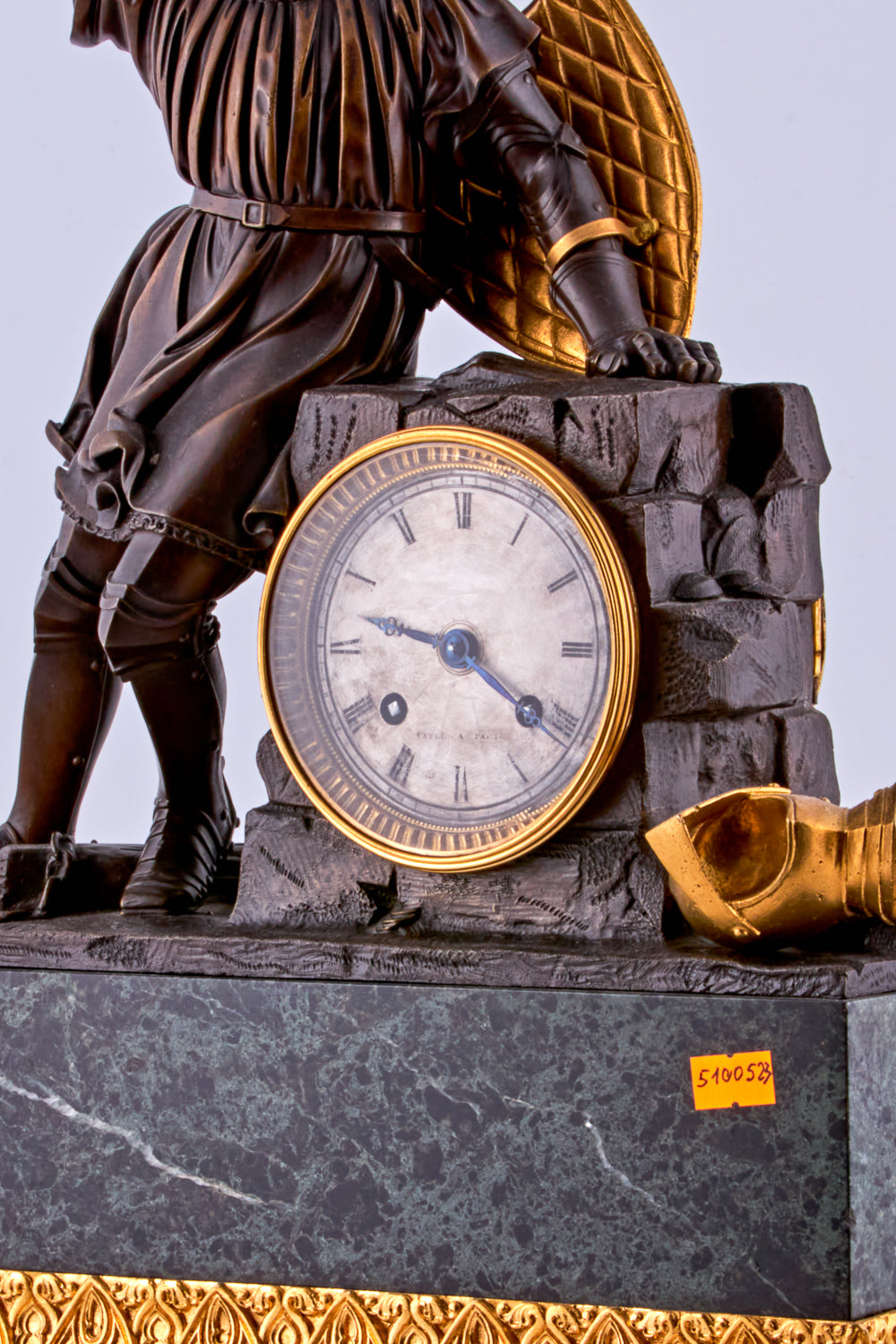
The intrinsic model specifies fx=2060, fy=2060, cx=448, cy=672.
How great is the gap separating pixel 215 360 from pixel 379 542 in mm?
382

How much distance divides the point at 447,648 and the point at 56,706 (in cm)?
69

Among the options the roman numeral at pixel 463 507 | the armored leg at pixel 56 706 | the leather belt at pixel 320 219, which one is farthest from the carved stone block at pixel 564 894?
the leather belt at pixel 320 219

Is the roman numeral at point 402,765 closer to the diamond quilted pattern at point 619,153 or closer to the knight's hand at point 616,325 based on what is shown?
the knight's hand at point 616,325

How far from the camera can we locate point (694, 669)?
2383 millimetres

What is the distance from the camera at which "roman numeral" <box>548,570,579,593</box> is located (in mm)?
2395

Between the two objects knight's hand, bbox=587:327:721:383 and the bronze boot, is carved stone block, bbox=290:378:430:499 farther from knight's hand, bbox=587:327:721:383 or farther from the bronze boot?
the bronze boot

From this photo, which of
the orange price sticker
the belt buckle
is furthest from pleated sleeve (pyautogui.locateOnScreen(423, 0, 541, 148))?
the orange price sticker

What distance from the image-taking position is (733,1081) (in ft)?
7.43

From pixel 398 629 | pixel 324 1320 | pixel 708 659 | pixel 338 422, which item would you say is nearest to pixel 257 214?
pixel 338 422

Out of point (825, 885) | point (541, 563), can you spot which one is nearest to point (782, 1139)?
point (825, 885)

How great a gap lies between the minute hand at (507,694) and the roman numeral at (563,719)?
0.03 ft

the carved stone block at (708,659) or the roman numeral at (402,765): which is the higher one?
the carved stone block at (708,659)

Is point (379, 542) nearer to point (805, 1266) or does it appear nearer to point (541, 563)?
point (541, 563)

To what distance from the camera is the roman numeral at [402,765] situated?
2463 millimetres
